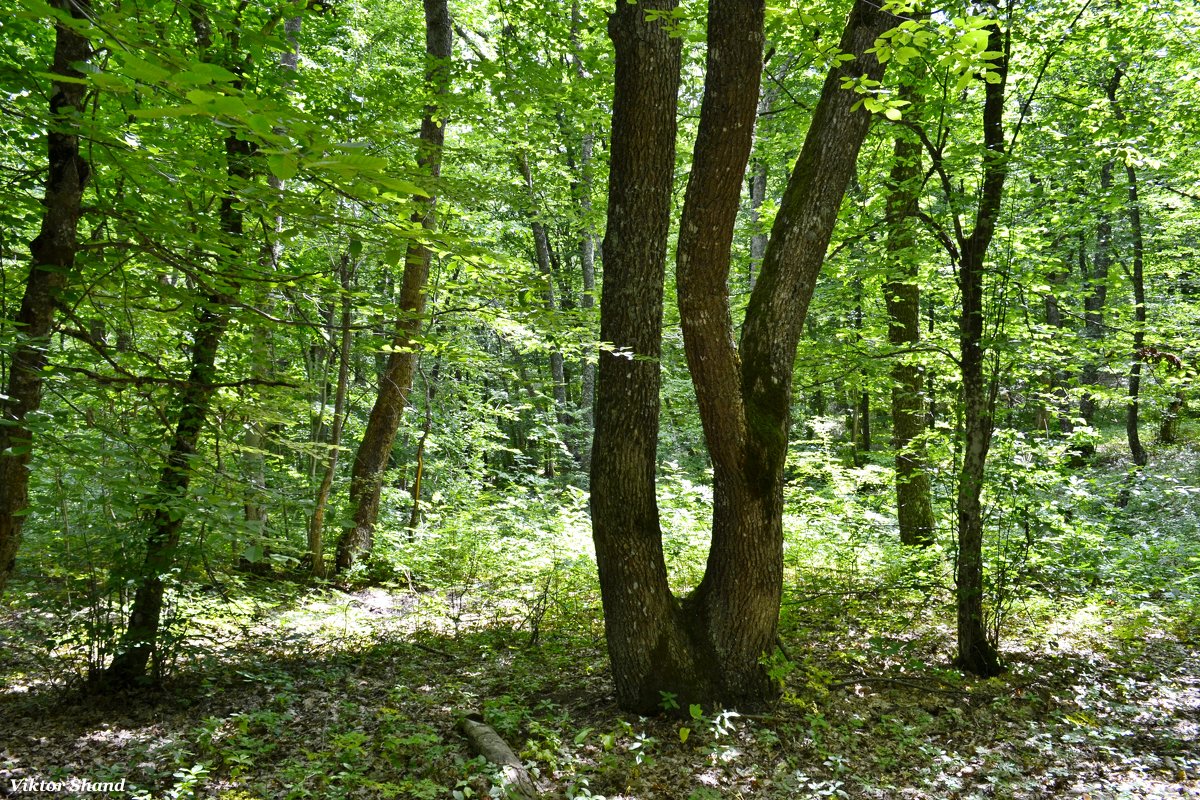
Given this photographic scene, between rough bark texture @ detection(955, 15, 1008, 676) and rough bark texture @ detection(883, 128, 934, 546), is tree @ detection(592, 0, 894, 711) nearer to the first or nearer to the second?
rough bark texture @ detection(955, 15, 1008, 676)

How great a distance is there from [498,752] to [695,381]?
2.56m

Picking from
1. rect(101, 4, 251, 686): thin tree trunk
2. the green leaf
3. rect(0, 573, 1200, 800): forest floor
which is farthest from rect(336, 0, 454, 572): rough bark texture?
the green leaf

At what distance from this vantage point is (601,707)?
181 inches

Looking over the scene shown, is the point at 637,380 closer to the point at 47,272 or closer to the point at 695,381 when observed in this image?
the point at 695,381

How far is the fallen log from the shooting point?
3438mm

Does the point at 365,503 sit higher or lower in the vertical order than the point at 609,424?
lower

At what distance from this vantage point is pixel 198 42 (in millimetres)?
4715

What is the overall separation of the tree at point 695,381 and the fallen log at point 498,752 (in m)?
0.95

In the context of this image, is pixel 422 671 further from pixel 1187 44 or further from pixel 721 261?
pixel 1187 44

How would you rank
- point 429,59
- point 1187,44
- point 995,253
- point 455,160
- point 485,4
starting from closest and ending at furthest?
1. point 995,253
2. point 429,59
3. point 455,160
4. point 1187,44
5. point 485,4

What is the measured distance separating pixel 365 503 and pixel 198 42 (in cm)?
506

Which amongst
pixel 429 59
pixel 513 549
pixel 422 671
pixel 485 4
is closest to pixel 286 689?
pixel 422 671

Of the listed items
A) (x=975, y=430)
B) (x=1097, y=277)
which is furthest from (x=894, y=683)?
(x=1097, y=277)

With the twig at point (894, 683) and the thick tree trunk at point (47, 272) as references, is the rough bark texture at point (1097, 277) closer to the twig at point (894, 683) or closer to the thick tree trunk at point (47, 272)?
the twig at point (894, 683)
